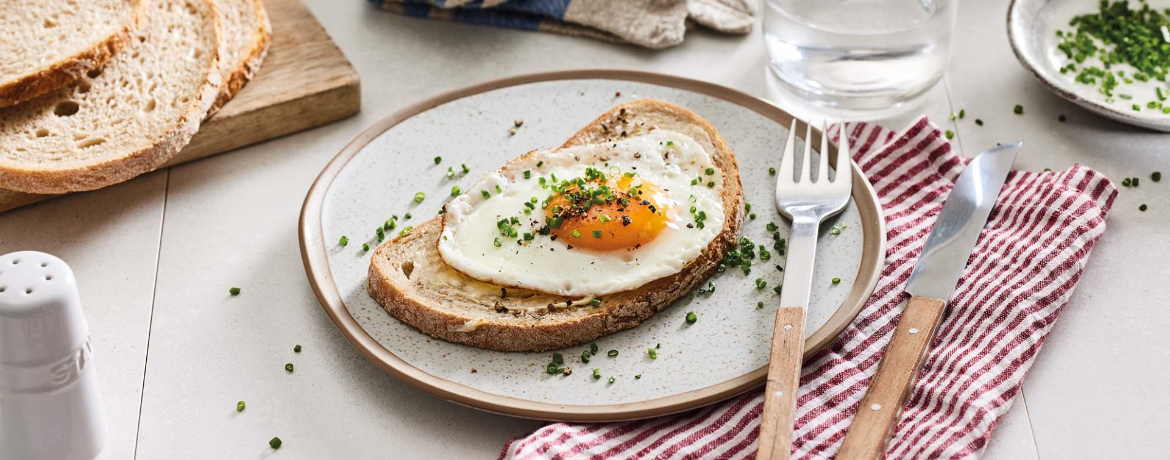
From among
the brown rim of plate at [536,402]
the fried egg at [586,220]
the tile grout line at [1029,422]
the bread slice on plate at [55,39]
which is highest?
the bread slice on plate at [55,39]

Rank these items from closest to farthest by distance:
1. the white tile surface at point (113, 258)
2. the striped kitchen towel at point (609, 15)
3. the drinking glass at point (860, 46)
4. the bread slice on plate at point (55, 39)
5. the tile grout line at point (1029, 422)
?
the tile grout line at point (1029, 422) → the white tile surface at point (113, 258) → the bread slice on plate at point (55, 39) → the drinking glass at point (860, 46) → the striped kitchen towel at point (609, 15)

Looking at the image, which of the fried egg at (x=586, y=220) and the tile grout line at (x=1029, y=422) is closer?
the tile grout line at (x=1029, y=422)

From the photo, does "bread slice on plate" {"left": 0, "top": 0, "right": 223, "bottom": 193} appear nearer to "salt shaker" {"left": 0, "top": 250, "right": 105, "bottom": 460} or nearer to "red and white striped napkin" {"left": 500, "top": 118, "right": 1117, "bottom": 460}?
"salt shaker" {"left": 0, "top": 250, "right": 105, "bottom": 460}

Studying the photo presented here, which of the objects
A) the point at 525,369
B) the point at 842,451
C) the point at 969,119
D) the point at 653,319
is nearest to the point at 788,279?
the point at 653,319

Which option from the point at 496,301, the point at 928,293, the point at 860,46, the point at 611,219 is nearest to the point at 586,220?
the point at 611,219

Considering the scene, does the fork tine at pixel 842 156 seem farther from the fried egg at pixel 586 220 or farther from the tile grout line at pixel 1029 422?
the tile grout line at pixel 1029 422

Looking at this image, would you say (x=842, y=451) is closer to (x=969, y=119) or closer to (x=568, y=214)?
(x=568, y=214)

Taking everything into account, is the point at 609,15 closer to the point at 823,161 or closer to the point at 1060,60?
the point at 823,161

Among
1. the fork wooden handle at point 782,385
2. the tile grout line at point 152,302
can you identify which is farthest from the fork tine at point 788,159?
the tile grout line at point 152,302

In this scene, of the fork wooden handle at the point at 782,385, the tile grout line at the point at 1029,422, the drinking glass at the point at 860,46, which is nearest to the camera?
the fork wooden handle at the point at 782,385
